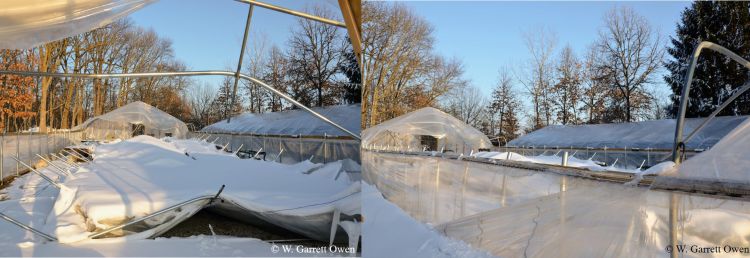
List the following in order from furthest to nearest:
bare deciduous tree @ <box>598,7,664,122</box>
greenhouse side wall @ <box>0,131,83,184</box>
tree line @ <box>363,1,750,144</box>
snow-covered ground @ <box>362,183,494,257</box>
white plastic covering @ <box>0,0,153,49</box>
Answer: bare deciduous tree @ <box>598,7,664,122</box>
tree line @ <box>363,1,750,144</box>
snow-covered ground @ <box>362,183,494,257</box>
greenhouse side wall @ <box>0,131,83,184</box>
white plastic covering @ <box>0,0,153,49</box>

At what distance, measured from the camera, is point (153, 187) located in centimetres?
136

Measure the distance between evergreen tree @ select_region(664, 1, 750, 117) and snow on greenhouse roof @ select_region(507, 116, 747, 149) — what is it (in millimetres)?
389

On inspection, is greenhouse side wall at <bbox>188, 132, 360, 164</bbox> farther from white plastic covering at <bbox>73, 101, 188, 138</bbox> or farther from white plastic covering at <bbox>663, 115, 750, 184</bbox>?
white plastic covering at <bbox>663, 115, 750, 184</bbox>

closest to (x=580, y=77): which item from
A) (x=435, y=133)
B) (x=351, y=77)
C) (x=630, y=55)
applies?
(x=630, y=55)

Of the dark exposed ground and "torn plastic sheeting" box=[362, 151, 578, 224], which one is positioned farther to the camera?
"torn plastic sheeting" box=[362, 151, 578, 224]

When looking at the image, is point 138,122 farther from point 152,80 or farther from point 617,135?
point 617,135

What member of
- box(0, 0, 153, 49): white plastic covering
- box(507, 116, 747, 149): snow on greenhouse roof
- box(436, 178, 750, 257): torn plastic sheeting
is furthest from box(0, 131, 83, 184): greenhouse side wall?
box(507, 116, 747, 149): snow on greenhouse roof

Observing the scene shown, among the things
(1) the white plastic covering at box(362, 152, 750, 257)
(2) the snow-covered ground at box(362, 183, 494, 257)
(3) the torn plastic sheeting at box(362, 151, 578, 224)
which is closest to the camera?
(1) the white plastic covering at box(362, 152, 750, 257)

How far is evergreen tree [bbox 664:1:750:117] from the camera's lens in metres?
4.89

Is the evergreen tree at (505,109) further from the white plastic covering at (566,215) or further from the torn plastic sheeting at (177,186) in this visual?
the torn plastic sheeting at (177,186)

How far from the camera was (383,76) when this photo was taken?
14.2ft

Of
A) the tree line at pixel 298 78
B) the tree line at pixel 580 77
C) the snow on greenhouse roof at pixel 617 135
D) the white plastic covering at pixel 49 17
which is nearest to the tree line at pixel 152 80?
the tree line at pixel 298 78

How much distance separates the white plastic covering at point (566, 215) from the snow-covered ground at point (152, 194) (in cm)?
71

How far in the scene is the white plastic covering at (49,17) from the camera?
113 cm
